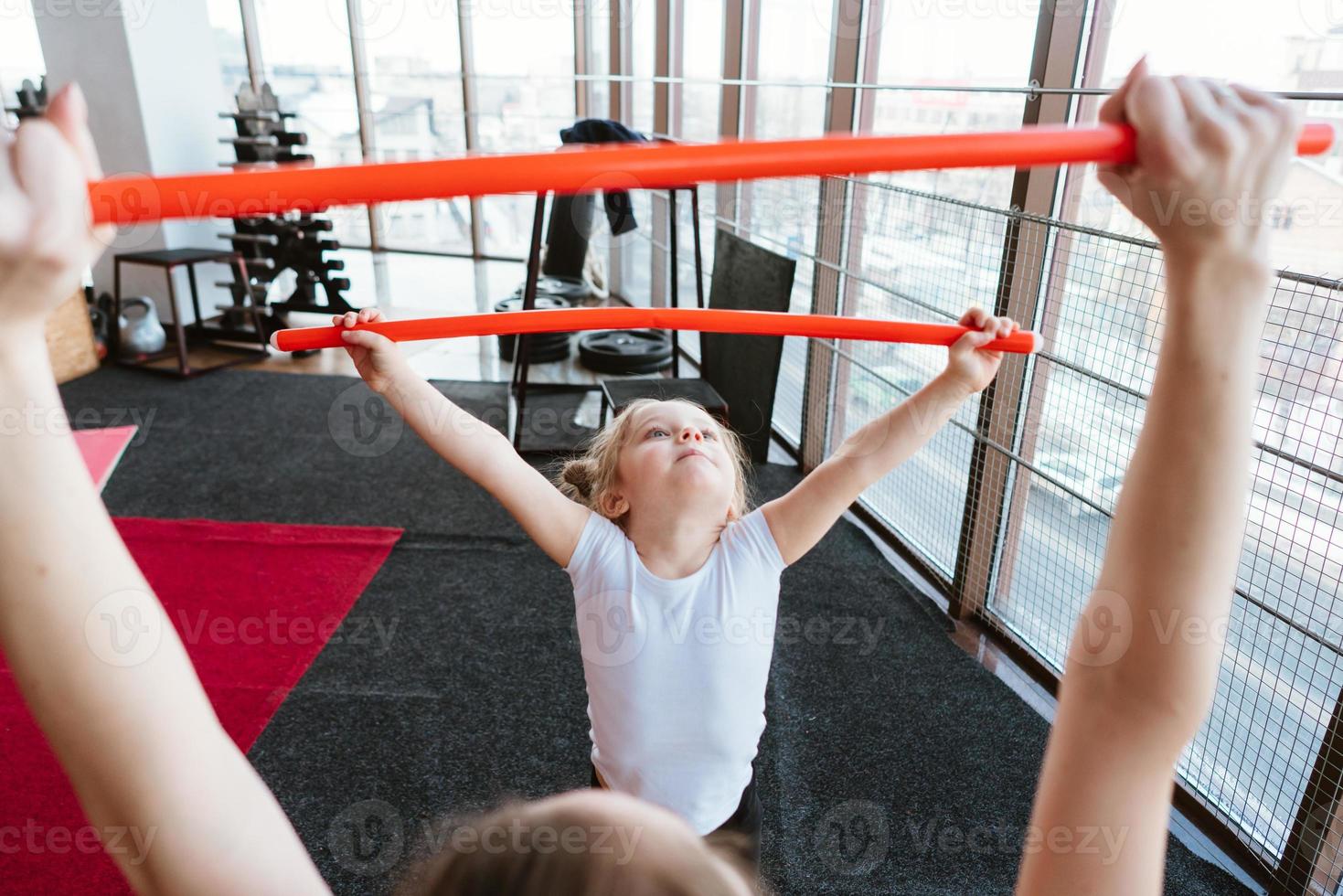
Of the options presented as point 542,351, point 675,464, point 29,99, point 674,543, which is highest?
point 29,99

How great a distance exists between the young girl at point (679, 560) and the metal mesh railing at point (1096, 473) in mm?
821

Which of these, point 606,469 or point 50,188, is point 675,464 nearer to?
point 606,469

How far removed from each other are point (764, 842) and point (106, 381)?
15.0ft

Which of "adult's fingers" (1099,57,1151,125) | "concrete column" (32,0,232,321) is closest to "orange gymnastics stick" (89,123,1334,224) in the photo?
"adult's fingers" (1099,57,1151,125)

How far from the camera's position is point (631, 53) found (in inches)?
233

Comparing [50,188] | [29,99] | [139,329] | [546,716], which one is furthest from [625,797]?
[29,99]

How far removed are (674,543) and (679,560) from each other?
0.03m

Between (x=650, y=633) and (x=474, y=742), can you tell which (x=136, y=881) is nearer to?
(x=650, y=633)

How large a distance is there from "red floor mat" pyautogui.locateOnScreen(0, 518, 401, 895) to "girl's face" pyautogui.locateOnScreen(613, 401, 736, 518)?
4.68ft

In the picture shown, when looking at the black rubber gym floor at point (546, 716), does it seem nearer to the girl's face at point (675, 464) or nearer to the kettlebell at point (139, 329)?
the girl's face at point (675, 464)

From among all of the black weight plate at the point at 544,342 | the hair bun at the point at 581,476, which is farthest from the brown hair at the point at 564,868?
the black weight plate at the point at 544,342

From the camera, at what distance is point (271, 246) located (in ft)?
17.9

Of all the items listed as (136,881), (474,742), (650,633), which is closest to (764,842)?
(474,742)

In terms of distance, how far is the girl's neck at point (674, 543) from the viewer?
1.26 metres
